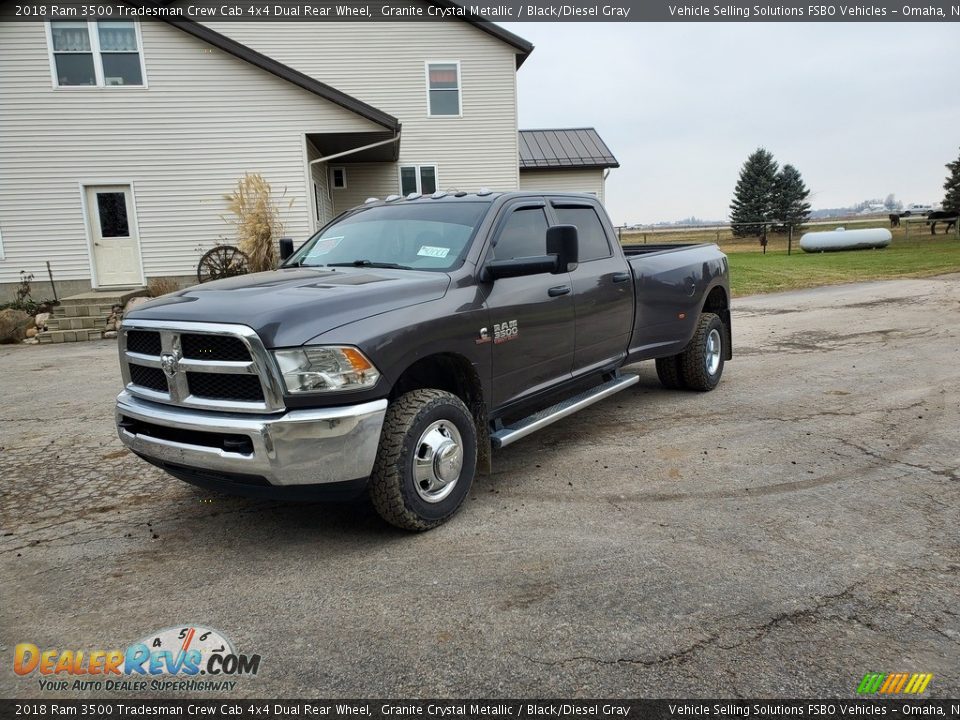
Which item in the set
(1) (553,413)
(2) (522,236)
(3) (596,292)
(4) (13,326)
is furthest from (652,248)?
(4) (13,326)

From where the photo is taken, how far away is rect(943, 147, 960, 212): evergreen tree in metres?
→ 44.7

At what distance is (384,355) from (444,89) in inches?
741

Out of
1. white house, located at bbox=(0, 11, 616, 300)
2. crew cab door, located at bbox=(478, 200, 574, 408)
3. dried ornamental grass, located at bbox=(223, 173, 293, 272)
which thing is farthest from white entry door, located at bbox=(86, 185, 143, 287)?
crew cab door, located at bbox=(478, 200, 574, 408)

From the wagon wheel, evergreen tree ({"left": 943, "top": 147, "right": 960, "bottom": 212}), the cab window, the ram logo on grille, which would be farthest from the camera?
evergreen tree ({"left": 943, "top": 147, "right": 960, "bottom": 212})

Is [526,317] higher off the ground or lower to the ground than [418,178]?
lower

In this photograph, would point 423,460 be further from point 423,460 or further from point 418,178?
point 418,178

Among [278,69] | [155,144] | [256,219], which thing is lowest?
[256,219]

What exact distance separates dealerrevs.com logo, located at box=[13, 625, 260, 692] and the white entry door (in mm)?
15096

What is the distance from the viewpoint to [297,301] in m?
3.40

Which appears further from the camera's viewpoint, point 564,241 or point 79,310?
point 79,310

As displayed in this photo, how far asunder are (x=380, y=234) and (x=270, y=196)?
12435mm

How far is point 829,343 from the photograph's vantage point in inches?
369

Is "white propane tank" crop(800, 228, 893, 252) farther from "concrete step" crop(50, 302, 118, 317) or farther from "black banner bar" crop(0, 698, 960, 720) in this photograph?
"black banner bar" crop(0, 698, 960, 720)

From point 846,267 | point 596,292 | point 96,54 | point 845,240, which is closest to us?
point 596,292
